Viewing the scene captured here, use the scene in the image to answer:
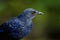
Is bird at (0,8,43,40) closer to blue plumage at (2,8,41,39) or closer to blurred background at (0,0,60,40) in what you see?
blue plumage at (2,8,41,39)

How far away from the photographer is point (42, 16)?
3.74 feet

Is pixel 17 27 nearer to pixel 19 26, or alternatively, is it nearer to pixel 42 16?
pixel 19 26

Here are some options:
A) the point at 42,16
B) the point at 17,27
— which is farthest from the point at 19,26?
the point at 42,16

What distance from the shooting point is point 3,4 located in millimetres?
1154

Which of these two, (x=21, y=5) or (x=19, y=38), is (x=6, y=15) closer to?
(x=21, y=5)

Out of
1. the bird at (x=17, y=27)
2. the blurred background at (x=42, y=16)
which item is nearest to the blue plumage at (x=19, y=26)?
the bird at (x=17, y=27)

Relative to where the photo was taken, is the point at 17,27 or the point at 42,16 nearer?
the point at 17,27

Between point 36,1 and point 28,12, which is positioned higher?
point 36,1

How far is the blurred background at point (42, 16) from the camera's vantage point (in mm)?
1130

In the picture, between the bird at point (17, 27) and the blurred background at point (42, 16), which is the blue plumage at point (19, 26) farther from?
the blurred background at point (42, 16)

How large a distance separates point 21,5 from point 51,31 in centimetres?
22

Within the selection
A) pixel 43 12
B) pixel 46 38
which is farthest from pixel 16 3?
pixel 46 38

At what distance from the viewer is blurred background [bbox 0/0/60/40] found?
3.71ft

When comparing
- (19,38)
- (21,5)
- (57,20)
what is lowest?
(19,38)
